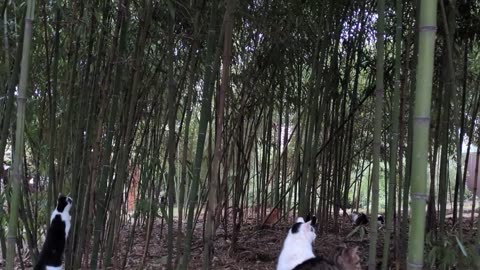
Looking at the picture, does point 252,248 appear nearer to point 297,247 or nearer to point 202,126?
point 297,247

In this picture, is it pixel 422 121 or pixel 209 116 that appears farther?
pixel 209 116

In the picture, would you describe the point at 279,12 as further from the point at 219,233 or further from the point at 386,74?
the point at 219,233

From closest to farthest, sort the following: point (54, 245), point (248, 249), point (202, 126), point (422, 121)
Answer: point (422, 121)
point (202, 126)
point (54, 245)
point (248, 249)

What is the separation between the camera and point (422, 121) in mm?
1111

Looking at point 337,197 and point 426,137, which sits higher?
point 426,137

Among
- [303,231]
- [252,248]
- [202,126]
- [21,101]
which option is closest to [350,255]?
[303,231]

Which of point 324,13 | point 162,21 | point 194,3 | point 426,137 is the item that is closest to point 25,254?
point 162,21

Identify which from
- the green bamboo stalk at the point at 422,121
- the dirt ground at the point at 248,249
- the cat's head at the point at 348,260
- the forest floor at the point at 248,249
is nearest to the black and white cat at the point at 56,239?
the forest floor at the point at 248,249

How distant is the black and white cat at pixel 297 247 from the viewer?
2.33 metres

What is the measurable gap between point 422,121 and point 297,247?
4.52 feet

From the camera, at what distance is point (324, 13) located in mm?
3221

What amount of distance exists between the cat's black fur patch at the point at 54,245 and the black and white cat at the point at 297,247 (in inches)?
42.3

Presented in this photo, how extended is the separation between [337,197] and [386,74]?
49.2 inches

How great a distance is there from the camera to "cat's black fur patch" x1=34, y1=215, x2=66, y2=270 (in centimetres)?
245
